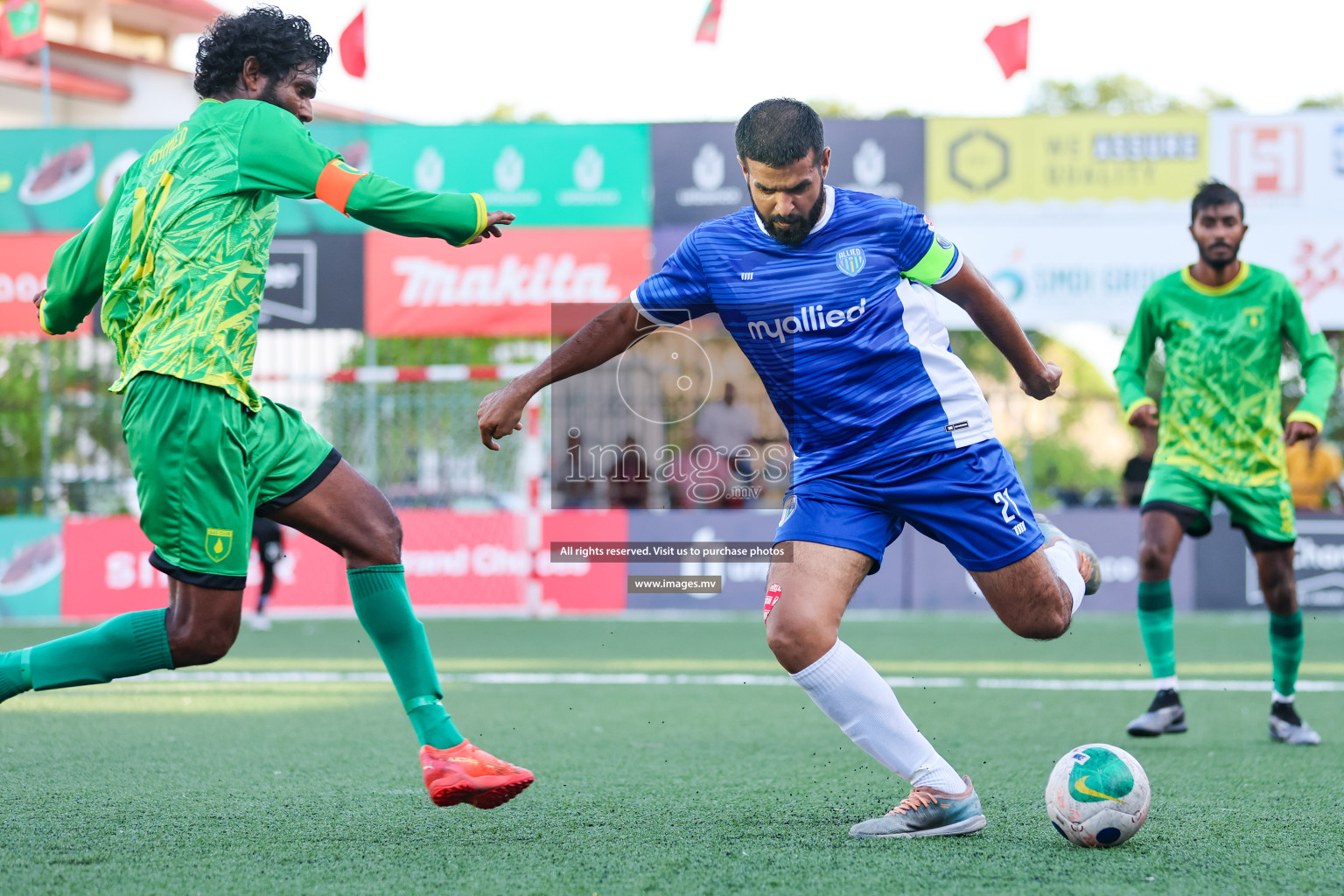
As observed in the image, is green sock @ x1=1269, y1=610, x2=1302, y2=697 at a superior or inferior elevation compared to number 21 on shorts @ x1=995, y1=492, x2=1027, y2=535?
inferior

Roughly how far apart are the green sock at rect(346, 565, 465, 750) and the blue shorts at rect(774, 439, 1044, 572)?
1.12 metres

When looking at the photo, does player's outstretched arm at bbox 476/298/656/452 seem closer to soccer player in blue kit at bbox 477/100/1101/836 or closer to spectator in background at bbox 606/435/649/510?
soccer player in blue kit at bbox 477/100/1101/836

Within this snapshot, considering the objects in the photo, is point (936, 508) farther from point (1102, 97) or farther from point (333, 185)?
point (1102, 97)

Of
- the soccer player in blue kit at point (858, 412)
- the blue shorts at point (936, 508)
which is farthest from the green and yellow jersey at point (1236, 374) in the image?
the blue shorts at point (936, 508)

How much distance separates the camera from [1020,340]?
13.8ft

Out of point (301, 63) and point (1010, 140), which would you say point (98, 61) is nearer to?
point (1010, 140)

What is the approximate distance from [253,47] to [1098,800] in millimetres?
3102

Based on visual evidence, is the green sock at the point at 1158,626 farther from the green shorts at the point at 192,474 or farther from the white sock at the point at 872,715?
the green shorts at the point at 192,474

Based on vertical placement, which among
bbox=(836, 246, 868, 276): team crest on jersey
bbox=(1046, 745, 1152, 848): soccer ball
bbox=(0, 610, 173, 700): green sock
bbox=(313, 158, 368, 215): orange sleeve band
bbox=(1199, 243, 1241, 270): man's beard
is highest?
bbox=(1199, 243, 1241, 270): man's beard

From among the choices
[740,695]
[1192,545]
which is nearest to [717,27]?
→ [1192,545]

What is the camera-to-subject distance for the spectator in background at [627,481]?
14109 millimetres

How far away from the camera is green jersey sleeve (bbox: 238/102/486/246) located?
3623 mm

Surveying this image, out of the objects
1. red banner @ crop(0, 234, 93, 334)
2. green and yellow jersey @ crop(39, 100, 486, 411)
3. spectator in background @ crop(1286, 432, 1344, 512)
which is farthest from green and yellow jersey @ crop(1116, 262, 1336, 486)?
red banner @ crop(0, 234, 93, 334)

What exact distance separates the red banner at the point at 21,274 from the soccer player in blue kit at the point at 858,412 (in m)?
11.3
